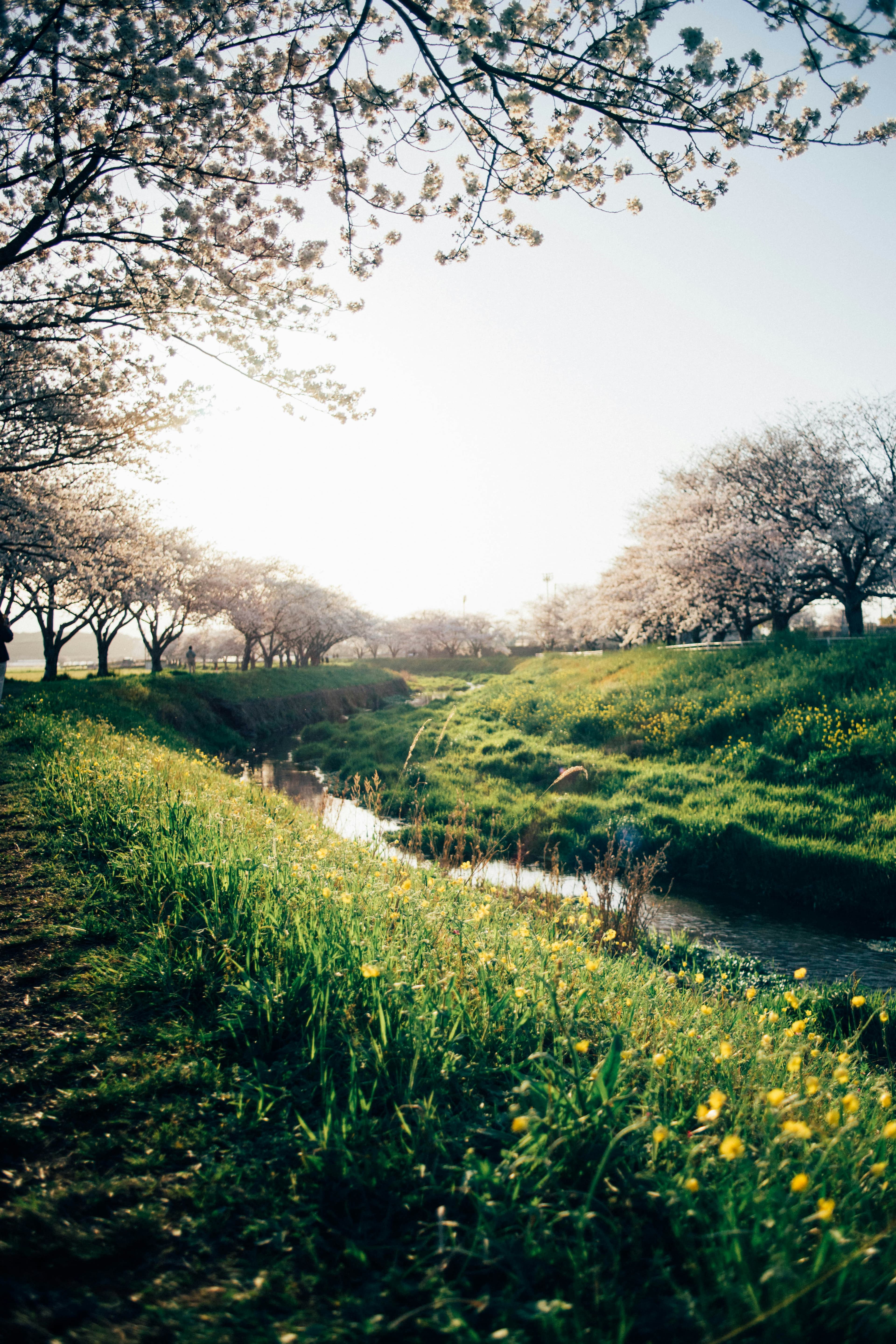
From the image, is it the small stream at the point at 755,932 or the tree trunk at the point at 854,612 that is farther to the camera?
the tree trunk at the point at 854,612

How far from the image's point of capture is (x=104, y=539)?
23297mm

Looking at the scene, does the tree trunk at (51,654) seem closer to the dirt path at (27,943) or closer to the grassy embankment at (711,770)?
the grassy embankment at (711,770)

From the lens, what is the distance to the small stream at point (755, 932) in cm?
742

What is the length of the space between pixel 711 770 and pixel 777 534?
16.3m

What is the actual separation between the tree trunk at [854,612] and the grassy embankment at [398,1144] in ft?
86.0

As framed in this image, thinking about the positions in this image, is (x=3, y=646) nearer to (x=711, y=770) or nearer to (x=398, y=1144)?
(x=398, y=1144)

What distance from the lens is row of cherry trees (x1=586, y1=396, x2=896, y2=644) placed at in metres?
25.1

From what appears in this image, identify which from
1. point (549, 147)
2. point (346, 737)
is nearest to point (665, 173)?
point (549, 147)

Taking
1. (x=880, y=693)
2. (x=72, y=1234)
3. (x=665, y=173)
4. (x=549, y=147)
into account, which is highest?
(x=549, y=147)

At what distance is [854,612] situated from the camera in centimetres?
2641

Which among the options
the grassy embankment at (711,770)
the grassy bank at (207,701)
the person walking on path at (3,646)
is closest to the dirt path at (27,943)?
the grassy embankment at (711,770)

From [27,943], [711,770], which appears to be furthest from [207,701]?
[27,943]

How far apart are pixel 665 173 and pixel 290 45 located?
341 centimetres

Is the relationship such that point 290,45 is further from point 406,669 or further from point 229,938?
point 406,669
